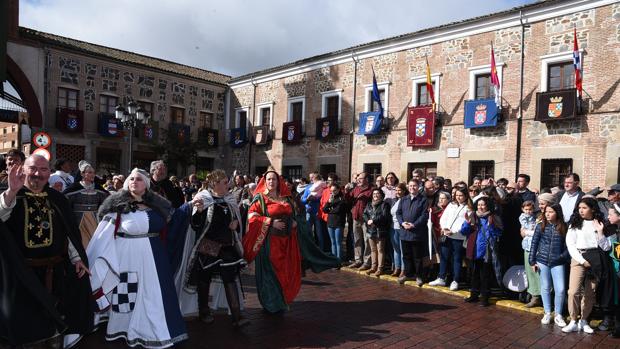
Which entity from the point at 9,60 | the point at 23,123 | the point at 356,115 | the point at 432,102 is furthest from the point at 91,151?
the point at 432,102

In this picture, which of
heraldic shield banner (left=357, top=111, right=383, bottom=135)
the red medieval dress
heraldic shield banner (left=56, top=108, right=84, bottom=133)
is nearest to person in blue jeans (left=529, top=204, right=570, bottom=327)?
the red medieval dress

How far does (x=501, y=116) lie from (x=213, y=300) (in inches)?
500

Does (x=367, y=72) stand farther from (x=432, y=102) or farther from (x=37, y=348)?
(x=37, y=348)

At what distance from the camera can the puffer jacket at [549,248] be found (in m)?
5.63

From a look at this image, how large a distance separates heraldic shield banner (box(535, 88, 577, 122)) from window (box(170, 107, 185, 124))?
56.8 ft

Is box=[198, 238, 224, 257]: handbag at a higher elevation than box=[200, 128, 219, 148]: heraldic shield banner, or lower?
lower

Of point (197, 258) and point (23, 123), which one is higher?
point (23, 123)

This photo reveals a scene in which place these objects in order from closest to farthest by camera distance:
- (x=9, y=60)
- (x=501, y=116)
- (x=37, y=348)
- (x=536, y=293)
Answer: (x=37, y=348)
(x=536, y=293)
(x=501, y=116)
(x=9, y=60)

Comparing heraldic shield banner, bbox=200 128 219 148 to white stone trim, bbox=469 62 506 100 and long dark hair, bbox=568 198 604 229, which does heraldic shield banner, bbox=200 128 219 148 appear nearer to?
white stone trim, bbox=469 62 506 100

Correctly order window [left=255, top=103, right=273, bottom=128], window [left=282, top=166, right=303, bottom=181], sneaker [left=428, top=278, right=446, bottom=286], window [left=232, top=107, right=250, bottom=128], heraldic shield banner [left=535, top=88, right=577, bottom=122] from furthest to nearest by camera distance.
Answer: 1. window [left=232, top=107, right=250, bottom=128]
2. window [left=255, top=103, right=273, bottom=128]
3. window [left=282, top=166, right=303, bottom=181]
4. heraldic shield banner [left=535, top=88, right=577, bottom=122]
5. sneaker [left=428, top=278, right=446, bottom=286]

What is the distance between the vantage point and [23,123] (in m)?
20.1

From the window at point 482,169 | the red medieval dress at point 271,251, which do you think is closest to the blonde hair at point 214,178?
the red medieval dress at point 271,251

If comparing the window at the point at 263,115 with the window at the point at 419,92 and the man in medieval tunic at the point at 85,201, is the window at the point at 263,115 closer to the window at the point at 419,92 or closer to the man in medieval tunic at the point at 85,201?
the window at the point at 419,92

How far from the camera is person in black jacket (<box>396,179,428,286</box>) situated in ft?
24.9
